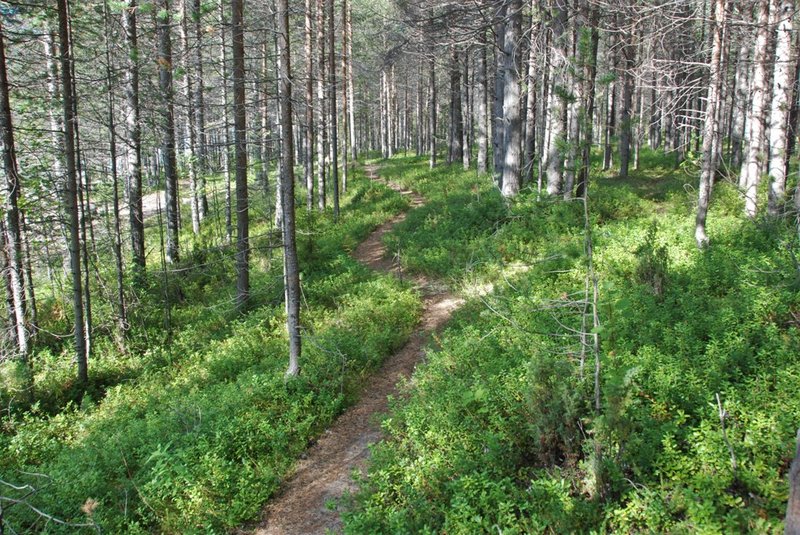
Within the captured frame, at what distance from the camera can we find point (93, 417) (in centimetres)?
888

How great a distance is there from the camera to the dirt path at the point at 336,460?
6148 mm

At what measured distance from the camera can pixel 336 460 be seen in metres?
7.14

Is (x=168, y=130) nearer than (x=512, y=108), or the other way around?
(x=168, y=130)

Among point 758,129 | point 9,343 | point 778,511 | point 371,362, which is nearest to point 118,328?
point 9,343

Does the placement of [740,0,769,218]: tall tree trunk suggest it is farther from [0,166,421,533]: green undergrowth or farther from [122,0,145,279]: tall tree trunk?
[122,0,145,279]: tall tree trunk

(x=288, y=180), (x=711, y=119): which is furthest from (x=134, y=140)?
(x=711, y=119)

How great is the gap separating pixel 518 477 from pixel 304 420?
11.8 feet

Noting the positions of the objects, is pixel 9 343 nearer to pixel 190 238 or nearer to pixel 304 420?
pixel 304 420

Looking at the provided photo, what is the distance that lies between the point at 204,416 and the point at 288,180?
386cm

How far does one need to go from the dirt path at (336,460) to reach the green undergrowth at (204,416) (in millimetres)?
195

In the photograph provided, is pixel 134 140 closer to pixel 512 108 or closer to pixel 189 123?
pixel 189 123

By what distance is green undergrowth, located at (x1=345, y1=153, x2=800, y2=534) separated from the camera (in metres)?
4.26

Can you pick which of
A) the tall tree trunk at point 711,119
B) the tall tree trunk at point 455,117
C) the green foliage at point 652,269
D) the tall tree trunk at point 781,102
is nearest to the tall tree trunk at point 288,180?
the green foliage at point 652,269

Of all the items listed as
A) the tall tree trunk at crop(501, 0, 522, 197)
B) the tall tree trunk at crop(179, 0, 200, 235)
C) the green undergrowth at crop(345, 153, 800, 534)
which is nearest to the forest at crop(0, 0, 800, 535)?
the green undergrowth at crop(345, 153, 800, 534)
